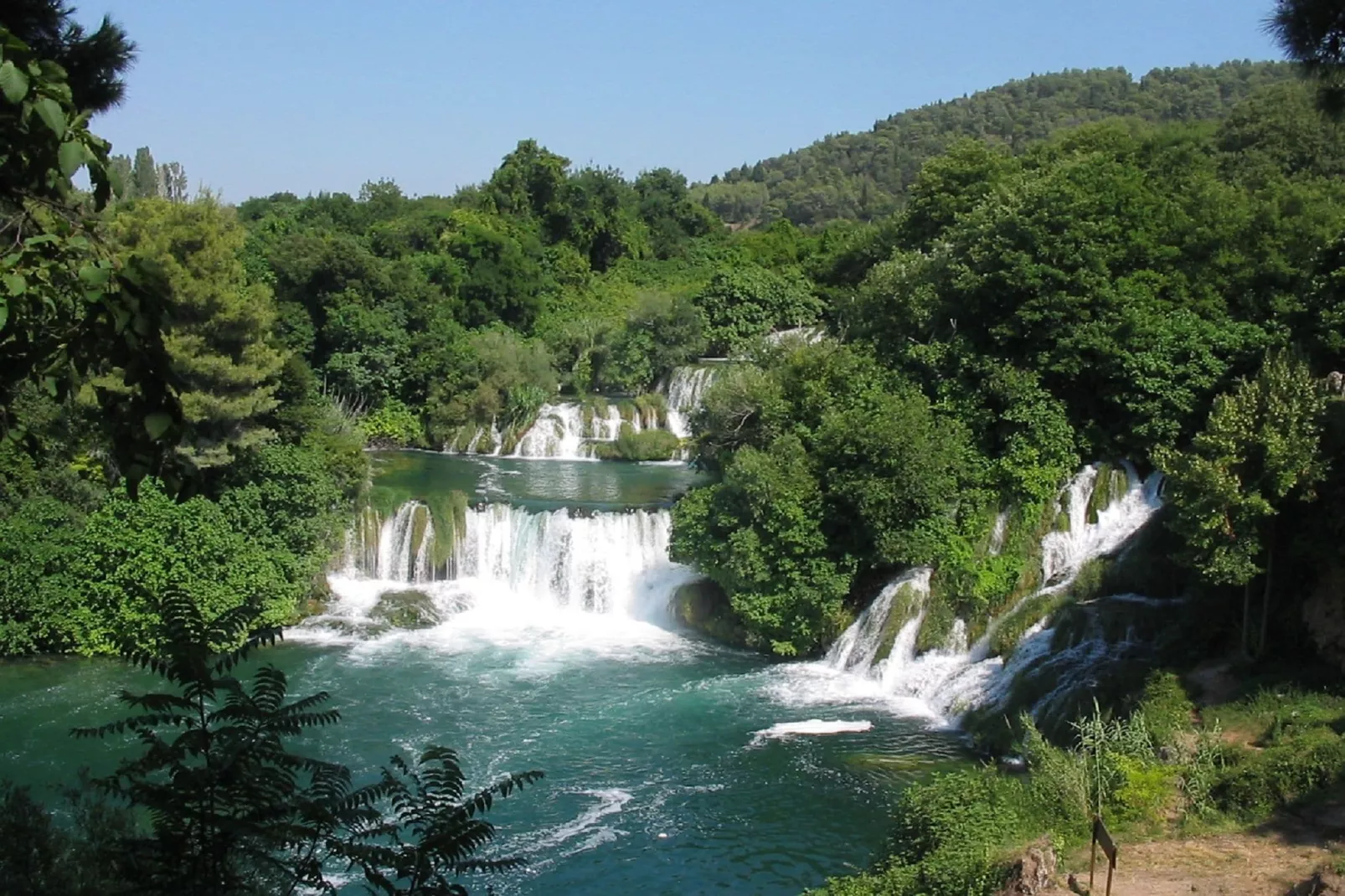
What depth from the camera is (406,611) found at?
21500 mm

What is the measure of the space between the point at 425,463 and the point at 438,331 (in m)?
6.40

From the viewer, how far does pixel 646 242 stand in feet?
170

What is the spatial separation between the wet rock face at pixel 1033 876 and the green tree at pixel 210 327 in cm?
1535

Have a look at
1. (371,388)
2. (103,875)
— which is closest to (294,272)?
(371,388)

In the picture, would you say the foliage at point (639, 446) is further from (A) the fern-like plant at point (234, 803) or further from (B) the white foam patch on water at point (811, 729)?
(A) the fern-like plant at point (234, 803)

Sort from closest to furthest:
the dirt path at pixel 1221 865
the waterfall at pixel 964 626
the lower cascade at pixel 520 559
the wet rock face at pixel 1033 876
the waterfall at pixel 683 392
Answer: the wet rock face at pixel 1033 876
the dirt path at pixel 1221 865
the waterfall at pixel 964 626
the lower cascade at pixel 520 559
the waterfall at pixel 683 392

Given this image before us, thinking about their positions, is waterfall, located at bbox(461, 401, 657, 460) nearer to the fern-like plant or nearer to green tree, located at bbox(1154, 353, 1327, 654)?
green tree, located at bbox(1154, 353, 1327, 654)

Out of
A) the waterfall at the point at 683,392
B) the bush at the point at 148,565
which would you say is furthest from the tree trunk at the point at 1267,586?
the waterfall at the point at 683,392

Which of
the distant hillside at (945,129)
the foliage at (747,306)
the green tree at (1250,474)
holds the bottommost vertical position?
the green tree at (1250,474)

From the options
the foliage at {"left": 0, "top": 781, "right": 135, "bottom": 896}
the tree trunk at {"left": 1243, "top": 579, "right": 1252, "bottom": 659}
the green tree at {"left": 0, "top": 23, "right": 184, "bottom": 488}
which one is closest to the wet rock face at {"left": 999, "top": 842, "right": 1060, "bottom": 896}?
the foliage at {"left": 0, "top": 781, "right": 135, "bottom": 896}

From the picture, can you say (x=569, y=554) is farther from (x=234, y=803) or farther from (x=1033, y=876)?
(x=234, y=803)

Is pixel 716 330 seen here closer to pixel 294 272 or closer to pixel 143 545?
pixel 294 272

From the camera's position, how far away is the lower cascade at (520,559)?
2267 centimetres

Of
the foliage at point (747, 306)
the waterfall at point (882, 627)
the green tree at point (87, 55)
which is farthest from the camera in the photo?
the foliage at point (747, 306)
